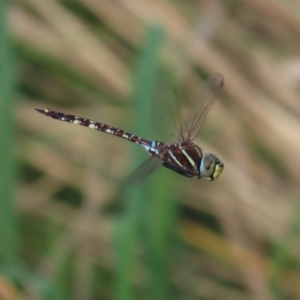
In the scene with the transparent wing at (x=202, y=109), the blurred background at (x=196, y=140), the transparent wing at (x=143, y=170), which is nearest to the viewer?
the transparent wing at (x=143, y=170)

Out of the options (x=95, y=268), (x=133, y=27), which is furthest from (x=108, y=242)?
(x=133, y=27)

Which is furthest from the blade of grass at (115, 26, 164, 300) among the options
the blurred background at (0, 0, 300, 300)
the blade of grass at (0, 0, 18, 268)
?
the blade of grass at (0, 0, 18, 268)

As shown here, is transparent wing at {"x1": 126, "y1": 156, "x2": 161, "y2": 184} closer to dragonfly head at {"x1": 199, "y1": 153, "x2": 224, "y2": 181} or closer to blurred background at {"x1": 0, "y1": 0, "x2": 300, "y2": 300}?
dragonfly head at {"x1": 199, "y1": 153, "x2": 224, "y2": 181}

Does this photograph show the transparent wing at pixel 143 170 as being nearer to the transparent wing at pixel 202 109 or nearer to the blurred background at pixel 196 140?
the transparent wing at pixel 202 109

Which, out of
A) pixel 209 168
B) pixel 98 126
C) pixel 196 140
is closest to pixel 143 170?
pixel 209 168

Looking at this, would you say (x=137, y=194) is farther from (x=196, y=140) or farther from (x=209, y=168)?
(x=196, y=140)

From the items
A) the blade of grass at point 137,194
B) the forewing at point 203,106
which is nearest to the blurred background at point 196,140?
the blade of grass at point 137,194
